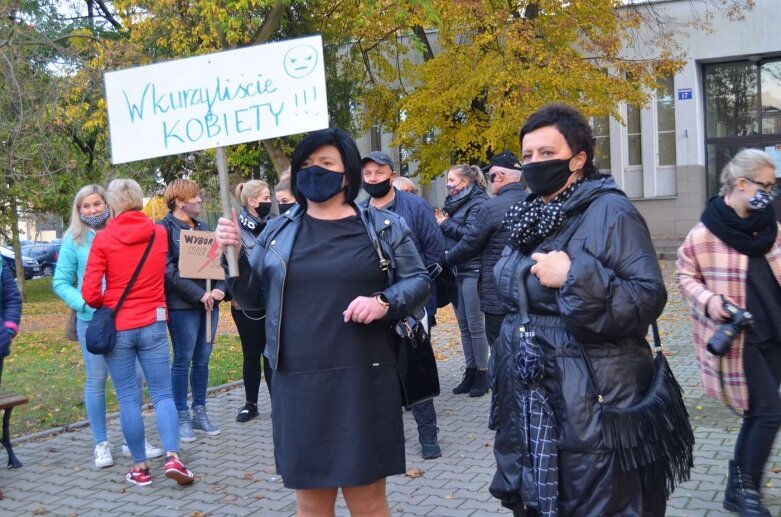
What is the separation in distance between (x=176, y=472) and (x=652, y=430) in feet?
11.7

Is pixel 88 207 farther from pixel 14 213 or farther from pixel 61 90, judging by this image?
pixel 14 213

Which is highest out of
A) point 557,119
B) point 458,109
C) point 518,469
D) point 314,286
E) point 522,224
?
point 458,109

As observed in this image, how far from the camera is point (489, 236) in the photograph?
7012 mm

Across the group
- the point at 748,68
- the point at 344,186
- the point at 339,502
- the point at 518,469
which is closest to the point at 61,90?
the point at 339,502

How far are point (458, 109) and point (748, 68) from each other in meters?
10.4

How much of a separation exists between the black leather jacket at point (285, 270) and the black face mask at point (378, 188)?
253 centimetres

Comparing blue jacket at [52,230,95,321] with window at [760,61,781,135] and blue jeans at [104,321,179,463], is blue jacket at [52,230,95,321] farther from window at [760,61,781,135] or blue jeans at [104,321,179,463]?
window at [760,61,781,135]

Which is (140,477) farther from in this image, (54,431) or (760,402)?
(760,402)

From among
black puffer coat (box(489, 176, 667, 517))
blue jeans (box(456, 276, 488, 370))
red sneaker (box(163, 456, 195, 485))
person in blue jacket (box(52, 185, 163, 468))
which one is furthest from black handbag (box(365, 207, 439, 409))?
blue jeans (box(456, 276, 488, 370))

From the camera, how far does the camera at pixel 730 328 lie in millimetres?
4328

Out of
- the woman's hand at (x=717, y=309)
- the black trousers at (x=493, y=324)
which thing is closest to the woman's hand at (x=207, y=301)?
the black trousers at (x=493, y=324)

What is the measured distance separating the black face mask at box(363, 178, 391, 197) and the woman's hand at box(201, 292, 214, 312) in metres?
1.53

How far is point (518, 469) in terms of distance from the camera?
313 cm

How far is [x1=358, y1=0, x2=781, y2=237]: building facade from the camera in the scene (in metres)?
24.4
